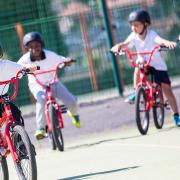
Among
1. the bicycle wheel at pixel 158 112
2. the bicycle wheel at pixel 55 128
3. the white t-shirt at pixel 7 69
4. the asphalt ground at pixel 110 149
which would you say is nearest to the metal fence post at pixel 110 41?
the asphalt ground at pixel 110 149

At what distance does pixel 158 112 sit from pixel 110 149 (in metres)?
1.77

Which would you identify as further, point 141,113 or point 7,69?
point 141,113

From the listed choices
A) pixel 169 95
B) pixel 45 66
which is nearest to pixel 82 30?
pixel 45 66

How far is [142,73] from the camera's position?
13.6 meters

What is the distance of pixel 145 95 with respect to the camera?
13.6 metres

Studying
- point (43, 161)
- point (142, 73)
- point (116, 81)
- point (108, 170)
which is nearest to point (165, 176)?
point (108, 170)

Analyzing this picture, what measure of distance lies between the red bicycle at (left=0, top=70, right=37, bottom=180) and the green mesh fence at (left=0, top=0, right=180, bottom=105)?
7407 mm

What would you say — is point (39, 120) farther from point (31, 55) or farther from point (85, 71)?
point (85, 71)

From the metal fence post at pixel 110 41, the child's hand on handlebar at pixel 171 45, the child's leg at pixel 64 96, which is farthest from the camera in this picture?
the metal fence post at pixel 110 41

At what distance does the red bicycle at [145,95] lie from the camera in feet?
44.0

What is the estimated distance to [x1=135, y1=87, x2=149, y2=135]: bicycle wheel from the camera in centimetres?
1333

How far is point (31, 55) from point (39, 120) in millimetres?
970

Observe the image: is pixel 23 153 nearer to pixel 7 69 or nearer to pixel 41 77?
pixel 7 69

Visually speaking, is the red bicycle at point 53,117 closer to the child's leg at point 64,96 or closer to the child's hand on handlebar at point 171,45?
the child's leg at point 64,96
